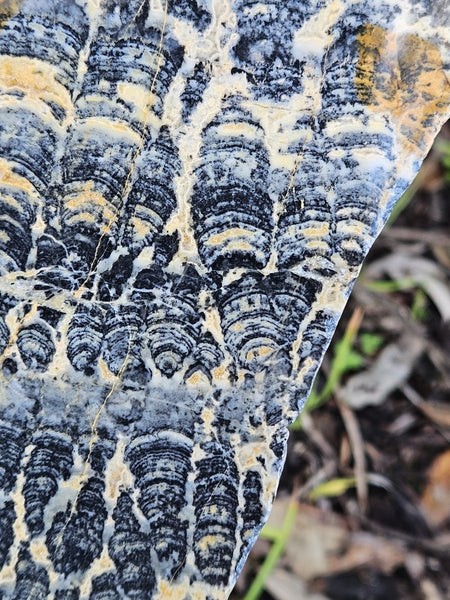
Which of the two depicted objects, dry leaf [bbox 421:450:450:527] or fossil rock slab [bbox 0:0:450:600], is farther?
dry leaf [bbox 421:450:450:527]

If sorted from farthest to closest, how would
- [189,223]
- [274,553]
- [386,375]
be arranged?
[386,375] < [274,553] < [189,223]

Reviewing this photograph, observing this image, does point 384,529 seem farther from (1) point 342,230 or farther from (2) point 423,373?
(1) point 342,230

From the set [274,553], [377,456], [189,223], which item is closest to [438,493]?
[377,456]

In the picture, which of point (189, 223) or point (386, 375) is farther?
point (386, 375)

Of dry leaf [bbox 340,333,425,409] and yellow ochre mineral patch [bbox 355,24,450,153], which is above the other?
yellow ochre mineral patch [bbox 355,24,450,153]

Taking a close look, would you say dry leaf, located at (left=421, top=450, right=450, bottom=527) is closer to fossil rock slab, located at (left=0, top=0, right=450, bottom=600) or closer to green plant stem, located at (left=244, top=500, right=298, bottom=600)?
green plant stem, located at (left=244, top=500, right=298, bottom=600)

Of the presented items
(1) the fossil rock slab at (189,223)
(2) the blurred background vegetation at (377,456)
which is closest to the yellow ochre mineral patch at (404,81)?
(1) the fossil rock slab at (189,223)

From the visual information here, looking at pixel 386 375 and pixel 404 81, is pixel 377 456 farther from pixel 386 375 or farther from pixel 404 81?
pixel 404 81

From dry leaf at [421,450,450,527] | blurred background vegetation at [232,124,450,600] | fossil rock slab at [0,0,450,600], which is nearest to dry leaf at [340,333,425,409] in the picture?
blurred background vegetation at [232,124,450,600]
